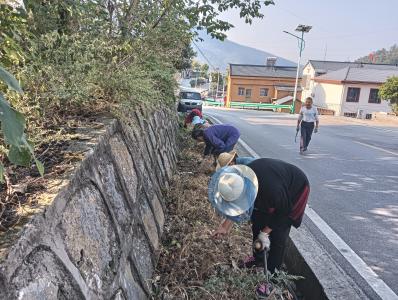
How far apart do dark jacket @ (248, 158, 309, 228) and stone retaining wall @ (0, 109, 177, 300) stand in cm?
101

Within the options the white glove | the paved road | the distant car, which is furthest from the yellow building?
the white glove

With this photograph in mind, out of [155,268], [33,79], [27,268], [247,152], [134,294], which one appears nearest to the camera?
[27,268]

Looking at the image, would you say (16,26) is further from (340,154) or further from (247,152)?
(340,154)

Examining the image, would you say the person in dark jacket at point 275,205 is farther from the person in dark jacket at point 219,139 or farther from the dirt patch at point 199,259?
the person in dark jacket at point 219,139

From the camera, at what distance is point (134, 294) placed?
247cm

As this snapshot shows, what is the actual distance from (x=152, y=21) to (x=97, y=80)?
2.80 metres

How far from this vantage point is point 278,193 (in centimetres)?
303

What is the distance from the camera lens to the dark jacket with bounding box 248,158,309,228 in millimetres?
3043

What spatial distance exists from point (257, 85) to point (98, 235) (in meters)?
56.8

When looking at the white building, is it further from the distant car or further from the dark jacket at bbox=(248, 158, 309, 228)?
the dark jacket at bbox=(248, 158, 309, 228)

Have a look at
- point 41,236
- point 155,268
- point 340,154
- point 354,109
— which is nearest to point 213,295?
point 155,268

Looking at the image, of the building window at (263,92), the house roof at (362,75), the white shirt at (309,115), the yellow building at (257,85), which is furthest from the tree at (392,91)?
the building window at (263,92)

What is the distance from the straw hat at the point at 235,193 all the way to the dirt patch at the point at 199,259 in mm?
598

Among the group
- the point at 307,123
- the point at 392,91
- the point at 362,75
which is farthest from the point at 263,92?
the point at 307,123
